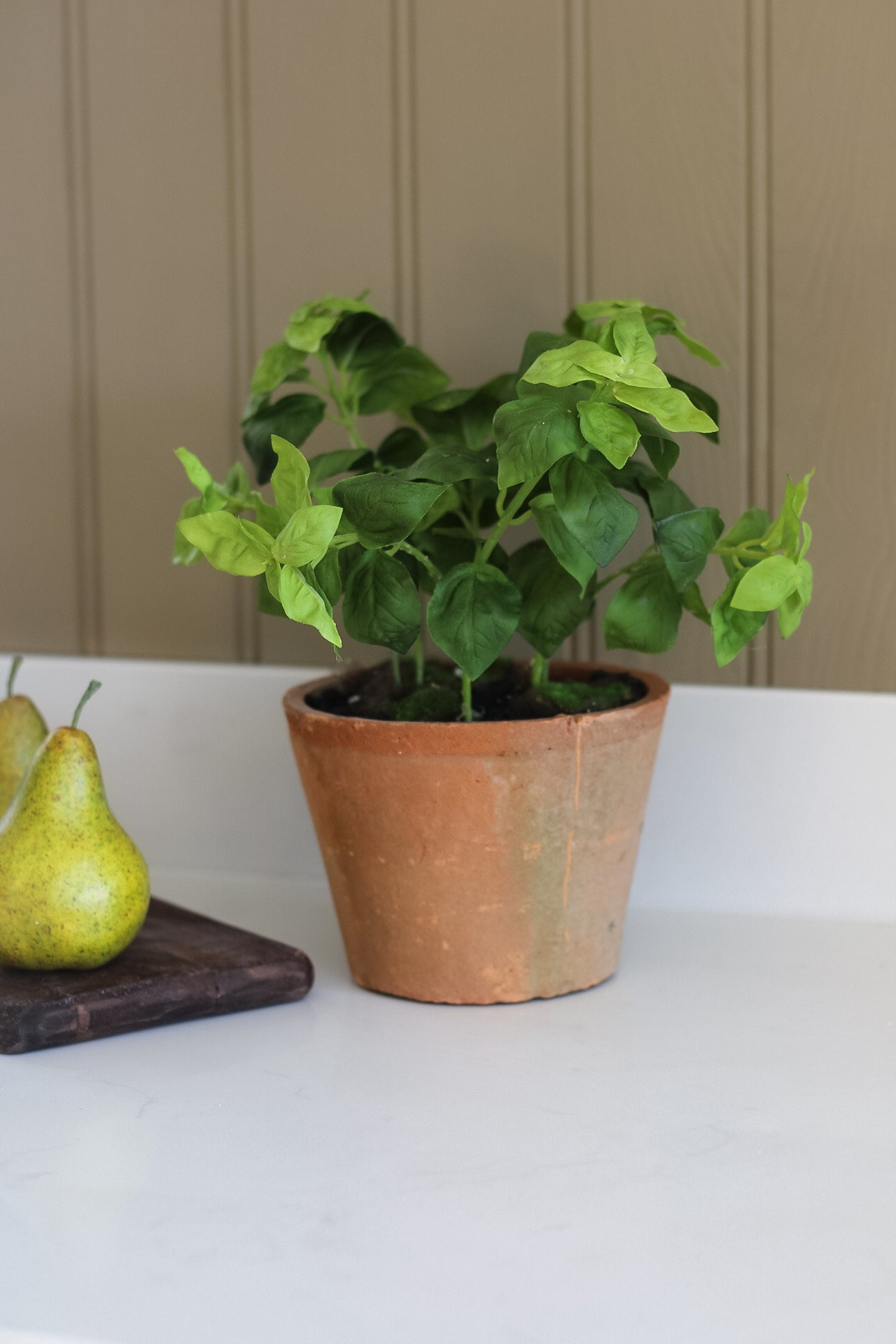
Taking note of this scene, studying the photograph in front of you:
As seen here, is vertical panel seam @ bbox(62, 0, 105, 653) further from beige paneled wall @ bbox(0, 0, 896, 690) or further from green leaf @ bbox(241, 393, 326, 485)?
green leaf @ bbox(241, 393, 326, 485)

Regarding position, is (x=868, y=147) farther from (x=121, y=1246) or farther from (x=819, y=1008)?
(x=121, y=1246)

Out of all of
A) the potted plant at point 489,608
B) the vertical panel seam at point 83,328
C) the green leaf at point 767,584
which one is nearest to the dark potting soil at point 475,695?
the potted plant at point 489,608

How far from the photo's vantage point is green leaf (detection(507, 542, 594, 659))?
0.79 metres

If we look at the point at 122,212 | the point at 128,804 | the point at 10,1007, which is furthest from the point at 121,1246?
the point at 122,212

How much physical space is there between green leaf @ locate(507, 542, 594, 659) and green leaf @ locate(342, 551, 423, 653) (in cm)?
9

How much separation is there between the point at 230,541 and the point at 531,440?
16 centimetres

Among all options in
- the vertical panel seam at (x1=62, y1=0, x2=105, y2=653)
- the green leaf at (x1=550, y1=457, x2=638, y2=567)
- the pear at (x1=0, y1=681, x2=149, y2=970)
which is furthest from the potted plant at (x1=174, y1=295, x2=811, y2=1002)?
the vertical panel seam at (x1=62, y1=0, x2=105, y2=653)

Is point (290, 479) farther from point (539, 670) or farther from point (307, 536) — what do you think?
point (539, 670)

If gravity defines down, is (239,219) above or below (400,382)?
above

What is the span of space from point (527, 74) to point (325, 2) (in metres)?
0.18

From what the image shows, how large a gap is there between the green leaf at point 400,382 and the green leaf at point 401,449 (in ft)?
0.06

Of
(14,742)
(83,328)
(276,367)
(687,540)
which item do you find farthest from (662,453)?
(83,328)

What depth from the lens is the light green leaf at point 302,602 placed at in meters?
0.66

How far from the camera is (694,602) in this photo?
0.82 meters
